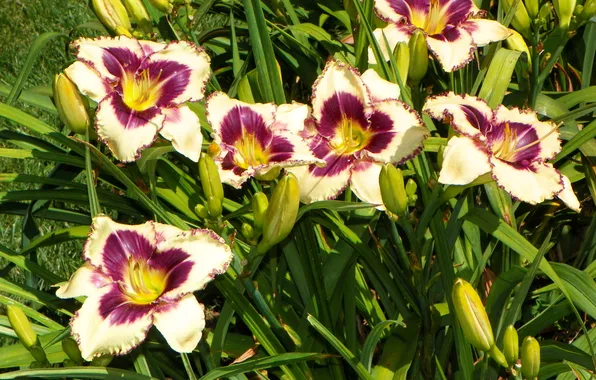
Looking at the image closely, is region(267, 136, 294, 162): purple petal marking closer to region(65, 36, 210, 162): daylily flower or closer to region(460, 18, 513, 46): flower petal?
region(65, 36, 210, 162): daylily flower

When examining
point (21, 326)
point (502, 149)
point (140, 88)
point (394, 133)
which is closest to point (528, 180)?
point (502, 149)

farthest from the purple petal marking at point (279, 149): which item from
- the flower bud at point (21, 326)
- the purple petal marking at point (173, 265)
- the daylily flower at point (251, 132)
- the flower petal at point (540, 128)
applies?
the flower bud at point (21, 326)

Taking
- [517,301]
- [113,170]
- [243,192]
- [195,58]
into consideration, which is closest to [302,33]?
[243,192]

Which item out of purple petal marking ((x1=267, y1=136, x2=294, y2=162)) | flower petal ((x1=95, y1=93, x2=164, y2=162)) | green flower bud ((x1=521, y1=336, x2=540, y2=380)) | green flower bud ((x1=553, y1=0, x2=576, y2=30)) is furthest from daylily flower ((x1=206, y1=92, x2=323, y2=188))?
green flower bud ((x1=553, y1=0, x2=576, y2=30))

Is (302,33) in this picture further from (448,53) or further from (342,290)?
(342,290)

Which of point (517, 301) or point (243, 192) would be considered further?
point (243, 192)

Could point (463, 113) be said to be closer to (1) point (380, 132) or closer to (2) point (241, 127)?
(1) point (380, 132)

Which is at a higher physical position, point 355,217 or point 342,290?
point 355,217
